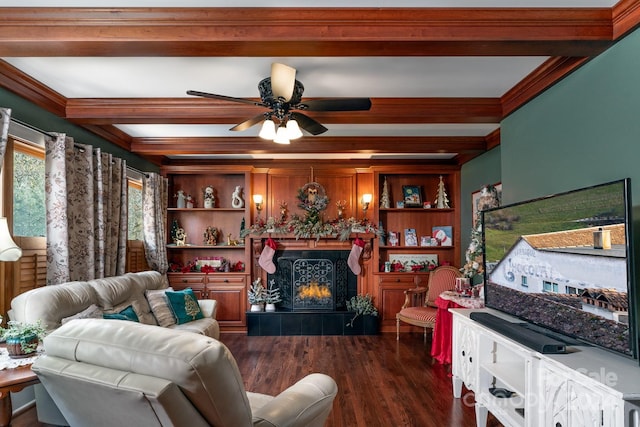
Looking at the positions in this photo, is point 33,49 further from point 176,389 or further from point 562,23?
point 562,23

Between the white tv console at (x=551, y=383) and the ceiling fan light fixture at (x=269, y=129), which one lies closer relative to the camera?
the white tv console at (x=551, y=383)

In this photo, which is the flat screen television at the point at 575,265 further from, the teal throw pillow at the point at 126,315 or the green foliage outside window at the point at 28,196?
the green foliage outside window at the point at 28,196

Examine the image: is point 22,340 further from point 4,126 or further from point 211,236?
point 211,236

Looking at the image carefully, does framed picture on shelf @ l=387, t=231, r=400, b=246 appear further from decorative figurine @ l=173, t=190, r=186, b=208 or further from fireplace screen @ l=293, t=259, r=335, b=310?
decorative figurine @ l=173, t=190, r=186, b=208

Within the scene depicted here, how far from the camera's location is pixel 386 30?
225cm

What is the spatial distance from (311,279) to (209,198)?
2.01 metres

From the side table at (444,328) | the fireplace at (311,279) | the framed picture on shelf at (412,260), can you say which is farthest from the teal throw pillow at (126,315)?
the framed picture on shelf at (412,260)

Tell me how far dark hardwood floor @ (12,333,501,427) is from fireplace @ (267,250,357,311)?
0.55m

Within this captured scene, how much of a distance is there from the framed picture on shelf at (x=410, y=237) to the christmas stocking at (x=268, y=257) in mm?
2062

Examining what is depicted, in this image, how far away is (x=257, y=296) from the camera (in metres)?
5.79

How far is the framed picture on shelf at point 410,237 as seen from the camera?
6.29 m

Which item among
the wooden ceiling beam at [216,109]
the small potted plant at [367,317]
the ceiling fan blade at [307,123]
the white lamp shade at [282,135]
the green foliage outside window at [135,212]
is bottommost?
the small potted plant at [367,317]

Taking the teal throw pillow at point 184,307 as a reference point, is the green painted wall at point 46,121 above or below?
above

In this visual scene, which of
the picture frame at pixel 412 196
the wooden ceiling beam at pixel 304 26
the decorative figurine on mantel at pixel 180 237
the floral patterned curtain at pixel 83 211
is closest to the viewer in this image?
the wooden ceiling beam at pixel 304 26
